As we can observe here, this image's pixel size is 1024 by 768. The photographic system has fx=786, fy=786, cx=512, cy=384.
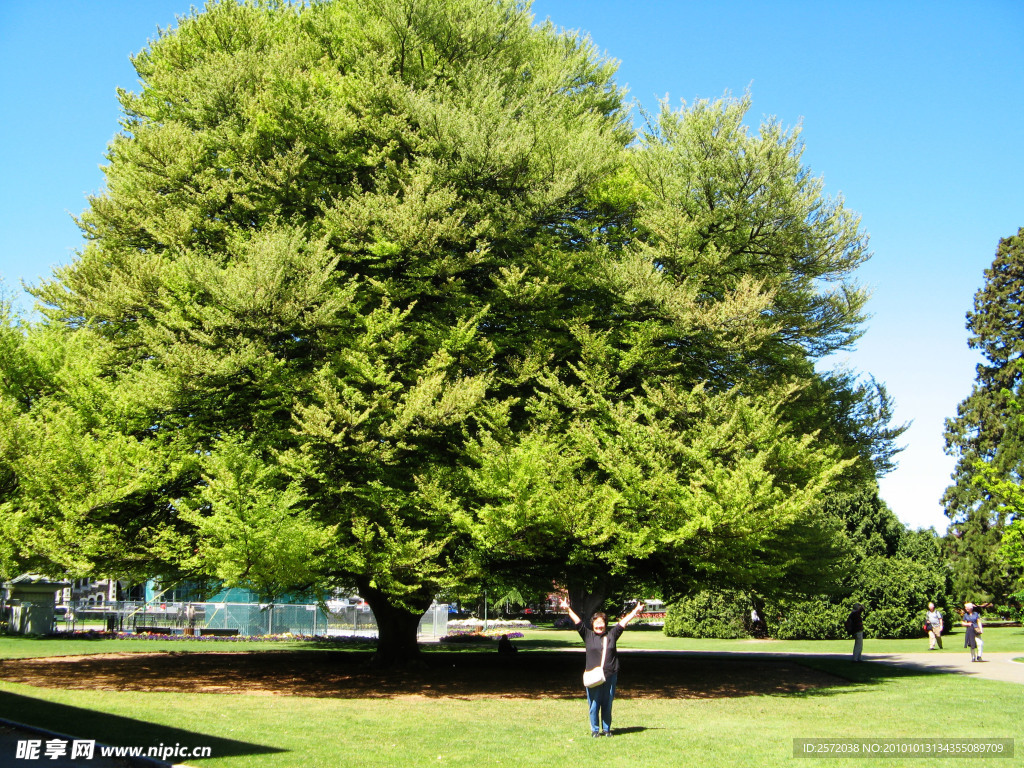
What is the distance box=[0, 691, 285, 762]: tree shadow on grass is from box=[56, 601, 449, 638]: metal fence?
2512 cm

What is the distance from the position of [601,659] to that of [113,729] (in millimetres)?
6737

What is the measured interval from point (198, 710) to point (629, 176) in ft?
53.0

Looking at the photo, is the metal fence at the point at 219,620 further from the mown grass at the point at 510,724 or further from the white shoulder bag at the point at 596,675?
the white shoulder bag at the point at 596,675

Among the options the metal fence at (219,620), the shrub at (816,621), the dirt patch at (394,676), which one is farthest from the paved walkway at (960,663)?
the metal fence at (219,620)

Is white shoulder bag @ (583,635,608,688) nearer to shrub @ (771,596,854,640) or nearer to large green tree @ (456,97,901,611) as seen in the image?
large green tree @ (456,97,901,611)

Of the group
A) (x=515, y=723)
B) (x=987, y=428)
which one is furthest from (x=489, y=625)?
(x=515, y=723)

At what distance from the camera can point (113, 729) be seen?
423 inches

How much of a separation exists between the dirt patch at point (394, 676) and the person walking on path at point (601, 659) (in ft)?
19.8

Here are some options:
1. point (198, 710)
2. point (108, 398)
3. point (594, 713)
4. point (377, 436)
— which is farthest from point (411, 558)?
point (108, 398)

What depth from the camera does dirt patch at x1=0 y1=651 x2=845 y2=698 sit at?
17.2 m

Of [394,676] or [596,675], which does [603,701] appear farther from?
[394,676]

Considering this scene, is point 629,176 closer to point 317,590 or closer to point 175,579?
point 317,590

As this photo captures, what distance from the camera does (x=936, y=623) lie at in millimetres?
26734

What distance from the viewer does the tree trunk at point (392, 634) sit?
22.8 meters
